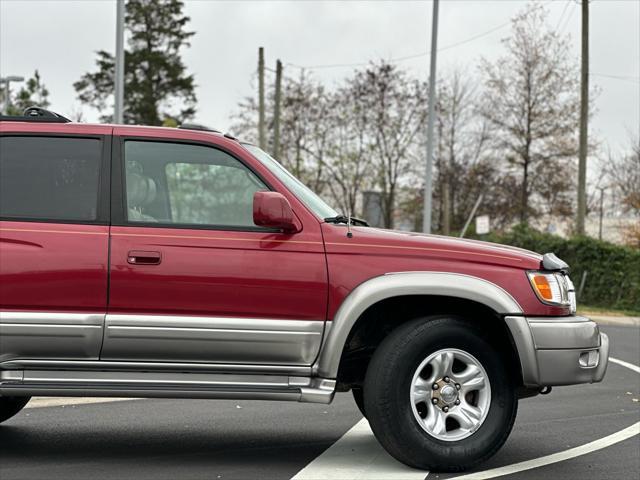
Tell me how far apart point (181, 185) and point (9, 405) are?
2141 mm

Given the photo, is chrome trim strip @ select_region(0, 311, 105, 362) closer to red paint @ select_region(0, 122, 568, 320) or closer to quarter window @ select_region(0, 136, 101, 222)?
red paint @ select_region(0, 122, 568, 320)

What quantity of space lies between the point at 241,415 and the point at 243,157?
2610mm

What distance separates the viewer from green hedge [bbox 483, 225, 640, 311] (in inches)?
1053

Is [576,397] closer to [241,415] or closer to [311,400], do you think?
[241,415]

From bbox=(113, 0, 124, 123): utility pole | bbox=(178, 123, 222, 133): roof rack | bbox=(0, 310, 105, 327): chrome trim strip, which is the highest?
bbox=(113, 0, 124, 123): utility pole

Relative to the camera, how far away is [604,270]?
2742 centimetres

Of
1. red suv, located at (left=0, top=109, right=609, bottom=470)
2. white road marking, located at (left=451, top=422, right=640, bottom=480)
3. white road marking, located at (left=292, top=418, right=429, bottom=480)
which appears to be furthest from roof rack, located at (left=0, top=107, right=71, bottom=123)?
white road marking, located at (left=451, top=422, right=640, bottom=480)

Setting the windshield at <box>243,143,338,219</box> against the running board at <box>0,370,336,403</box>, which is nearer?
the running board at <box>0,370,336,403</box>

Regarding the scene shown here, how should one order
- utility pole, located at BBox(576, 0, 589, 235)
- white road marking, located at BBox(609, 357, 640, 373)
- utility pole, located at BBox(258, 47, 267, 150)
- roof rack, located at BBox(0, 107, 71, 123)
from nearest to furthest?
roof rack, located at BBox(0, 107, 71, 123), white road marking, located at BBox(609, 357, 640, 373), utility pole, located at BBox(576, 0, 589, 235), utility pole, located at BBox(258, 47, 267, 150)

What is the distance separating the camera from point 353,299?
5.79m

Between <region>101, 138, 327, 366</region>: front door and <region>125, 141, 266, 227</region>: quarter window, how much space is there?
0.11 ft

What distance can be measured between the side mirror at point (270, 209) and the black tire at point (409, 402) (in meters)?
0.92

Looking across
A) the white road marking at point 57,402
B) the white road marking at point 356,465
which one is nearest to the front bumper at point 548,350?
the white road marking at point 356,465

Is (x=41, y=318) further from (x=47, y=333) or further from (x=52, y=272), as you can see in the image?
(x=52, y=272)
